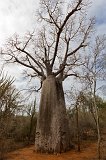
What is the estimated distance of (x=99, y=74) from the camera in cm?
1102

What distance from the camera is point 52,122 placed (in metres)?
12.2

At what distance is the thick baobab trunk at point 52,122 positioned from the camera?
12.0m

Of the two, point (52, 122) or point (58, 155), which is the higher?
point (52, 122)

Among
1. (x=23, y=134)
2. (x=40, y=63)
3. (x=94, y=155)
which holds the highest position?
(x=40, y=63)

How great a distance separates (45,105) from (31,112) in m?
4.69

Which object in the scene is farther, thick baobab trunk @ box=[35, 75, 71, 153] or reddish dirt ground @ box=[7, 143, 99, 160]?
thick baobab trunk @ box=[35, 75, 71, 153]

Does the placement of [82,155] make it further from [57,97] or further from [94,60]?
[94,60]

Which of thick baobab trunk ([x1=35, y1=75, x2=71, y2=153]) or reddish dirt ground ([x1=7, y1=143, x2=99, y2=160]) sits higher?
thick baobab trunk ([x1=35, y1=75, x2=71, y2=153])

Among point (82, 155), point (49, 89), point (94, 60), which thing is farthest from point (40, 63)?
point (82, 155)

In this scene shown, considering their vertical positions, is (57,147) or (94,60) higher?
(94,60)

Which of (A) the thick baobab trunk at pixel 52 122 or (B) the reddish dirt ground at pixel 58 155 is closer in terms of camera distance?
(B) the reddish dirt ground at pixel 58 155

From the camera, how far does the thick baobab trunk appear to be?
471 inches

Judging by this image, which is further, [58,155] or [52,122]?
[52,122]

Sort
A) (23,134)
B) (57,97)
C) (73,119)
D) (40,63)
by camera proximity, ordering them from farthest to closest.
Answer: (73,119)
(23,134)
(40,63)
(57,97)
